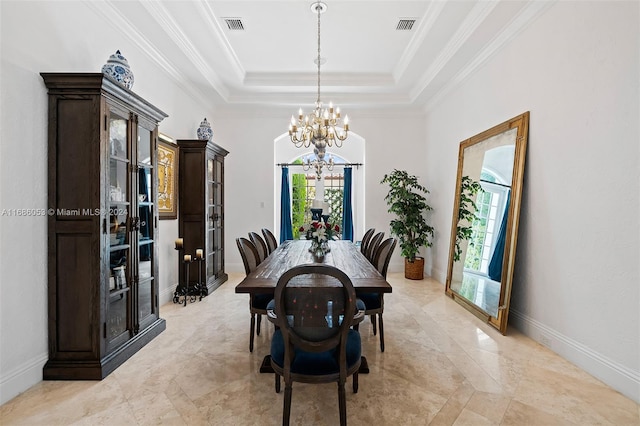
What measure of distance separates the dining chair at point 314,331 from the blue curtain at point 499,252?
2222mm

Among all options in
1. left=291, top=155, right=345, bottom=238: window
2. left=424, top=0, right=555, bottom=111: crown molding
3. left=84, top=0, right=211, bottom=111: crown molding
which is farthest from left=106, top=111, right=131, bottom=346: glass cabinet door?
left=291, top=155, right=345, bottom=238: window

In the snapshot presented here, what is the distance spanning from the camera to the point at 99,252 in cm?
225

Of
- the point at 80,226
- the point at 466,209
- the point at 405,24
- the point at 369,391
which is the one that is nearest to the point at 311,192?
the point at 466,209

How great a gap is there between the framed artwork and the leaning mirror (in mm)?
3870

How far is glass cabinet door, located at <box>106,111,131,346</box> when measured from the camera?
7.89ft

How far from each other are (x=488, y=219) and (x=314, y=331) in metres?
2.71

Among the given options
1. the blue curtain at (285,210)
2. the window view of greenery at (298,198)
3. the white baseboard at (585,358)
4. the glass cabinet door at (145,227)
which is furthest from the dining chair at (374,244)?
the window view of greenery at (298,198)

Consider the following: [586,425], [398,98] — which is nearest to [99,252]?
[586,425]

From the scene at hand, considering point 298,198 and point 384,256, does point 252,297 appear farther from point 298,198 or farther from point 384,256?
point 298,198

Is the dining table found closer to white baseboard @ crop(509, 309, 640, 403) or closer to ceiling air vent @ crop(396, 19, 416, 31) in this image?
white baseboard @ crop(509, 309, 640, 403)

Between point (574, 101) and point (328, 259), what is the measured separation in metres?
2.36

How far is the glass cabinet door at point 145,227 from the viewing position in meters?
2.77

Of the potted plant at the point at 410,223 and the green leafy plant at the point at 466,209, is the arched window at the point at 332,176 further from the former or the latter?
the green leafy plant at the point at 466,209

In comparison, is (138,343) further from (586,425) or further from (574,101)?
(574,101)
